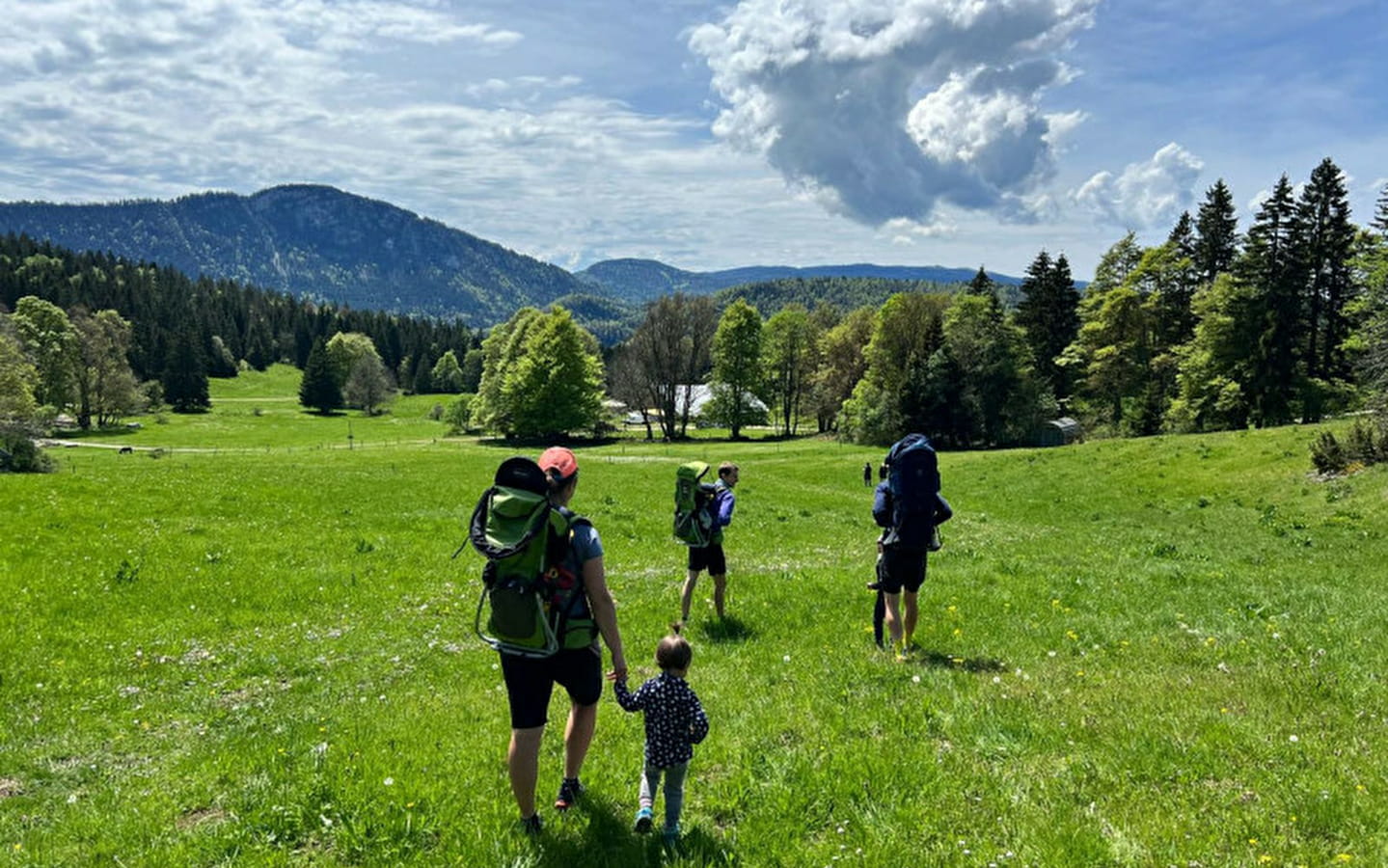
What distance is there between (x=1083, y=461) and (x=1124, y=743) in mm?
42046

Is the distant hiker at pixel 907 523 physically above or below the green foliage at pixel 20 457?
above

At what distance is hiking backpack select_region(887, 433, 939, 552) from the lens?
9.77 m

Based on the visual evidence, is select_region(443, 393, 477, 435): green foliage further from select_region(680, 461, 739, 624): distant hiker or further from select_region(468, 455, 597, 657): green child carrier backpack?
select_region(468, 455, 597, 657): green child carrier backpack

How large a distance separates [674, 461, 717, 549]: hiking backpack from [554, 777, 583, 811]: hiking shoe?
19.4 ft

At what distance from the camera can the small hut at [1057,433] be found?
240 feet

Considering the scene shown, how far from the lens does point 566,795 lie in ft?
19.9

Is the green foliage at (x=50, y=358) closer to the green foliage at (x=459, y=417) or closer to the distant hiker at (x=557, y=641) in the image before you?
the green foliage at (x=459, y=417)

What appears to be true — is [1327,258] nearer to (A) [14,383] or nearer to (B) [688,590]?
(B) [688,590]

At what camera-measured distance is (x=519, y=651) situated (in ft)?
18.0

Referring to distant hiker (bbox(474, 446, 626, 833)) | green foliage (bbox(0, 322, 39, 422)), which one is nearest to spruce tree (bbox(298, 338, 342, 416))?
green foliage (bbox(0, 322, 39, 422))

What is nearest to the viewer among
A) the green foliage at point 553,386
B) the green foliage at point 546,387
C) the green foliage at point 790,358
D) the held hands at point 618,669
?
the held hands at point 618,669

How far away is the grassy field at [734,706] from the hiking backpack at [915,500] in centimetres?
176

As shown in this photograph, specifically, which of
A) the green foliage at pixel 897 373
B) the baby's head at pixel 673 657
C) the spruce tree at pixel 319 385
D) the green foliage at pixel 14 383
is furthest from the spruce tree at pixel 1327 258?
the spruce tree at pixel 319 385

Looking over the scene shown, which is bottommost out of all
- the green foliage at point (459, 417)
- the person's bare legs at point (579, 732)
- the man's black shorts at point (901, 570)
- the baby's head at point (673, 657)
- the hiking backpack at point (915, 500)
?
the green foliage at point (459, 417)
